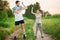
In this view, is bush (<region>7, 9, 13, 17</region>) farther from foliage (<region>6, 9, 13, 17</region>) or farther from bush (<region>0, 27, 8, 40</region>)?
bush (<region>0, 27, 8, 40</region>)

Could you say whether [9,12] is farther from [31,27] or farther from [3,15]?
[31,27]

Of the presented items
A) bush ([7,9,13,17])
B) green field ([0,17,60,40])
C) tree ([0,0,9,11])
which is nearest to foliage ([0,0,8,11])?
tree ([0,0,9,11])

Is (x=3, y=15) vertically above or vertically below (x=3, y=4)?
below

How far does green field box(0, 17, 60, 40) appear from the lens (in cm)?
258

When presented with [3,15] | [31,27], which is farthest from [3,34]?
[31,27]

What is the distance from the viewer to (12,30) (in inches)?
103

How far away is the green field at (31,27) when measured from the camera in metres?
2.58

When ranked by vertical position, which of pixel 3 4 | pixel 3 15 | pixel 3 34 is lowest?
pixel 3 34

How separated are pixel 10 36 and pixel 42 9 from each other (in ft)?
1.92

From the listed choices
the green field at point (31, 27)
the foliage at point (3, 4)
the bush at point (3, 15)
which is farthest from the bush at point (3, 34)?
the foliage at point (3, 4)

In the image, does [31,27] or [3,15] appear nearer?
[31,27]

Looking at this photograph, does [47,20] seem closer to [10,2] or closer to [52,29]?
[52,29]

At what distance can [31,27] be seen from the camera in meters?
2.61

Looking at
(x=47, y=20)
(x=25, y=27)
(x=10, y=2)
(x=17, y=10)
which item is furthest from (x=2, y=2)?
(x=47, y=20)
